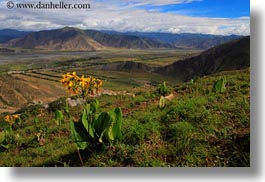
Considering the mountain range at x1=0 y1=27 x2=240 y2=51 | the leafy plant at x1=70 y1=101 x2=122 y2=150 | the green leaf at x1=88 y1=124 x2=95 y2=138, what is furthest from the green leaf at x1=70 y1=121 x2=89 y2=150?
the mountain range at x1=0 y1=27 x2=240 y2=51

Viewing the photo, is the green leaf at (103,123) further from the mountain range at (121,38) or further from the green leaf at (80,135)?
Answer: the mountain range at (121,38)

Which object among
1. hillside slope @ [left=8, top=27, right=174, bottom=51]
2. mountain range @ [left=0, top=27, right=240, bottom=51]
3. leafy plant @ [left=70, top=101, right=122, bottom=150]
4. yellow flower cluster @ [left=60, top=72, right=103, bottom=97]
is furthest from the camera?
hillside slope @ [left=8, top=27, right=174, bottom=51]

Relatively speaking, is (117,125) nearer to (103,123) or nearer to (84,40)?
(103,123)

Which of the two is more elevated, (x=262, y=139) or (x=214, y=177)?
(x=262, y=139)

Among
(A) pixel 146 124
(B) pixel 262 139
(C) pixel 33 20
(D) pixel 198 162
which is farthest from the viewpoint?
(C) pixel 33 20

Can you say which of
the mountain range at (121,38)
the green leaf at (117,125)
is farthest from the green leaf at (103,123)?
the mountain range at (121,38)

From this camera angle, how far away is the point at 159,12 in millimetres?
5613

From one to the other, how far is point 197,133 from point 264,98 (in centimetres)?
103

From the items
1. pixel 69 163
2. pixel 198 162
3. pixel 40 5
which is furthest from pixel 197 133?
pixel 40 5

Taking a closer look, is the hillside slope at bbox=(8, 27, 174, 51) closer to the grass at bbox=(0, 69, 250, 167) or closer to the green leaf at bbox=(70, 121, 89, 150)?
the grass at bbox=(0, 69, 250, 167)

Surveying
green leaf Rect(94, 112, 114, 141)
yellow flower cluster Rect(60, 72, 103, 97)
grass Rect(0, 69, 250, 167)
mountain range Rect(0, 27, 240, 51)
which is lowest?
grass Rect(0, 69, 250, 167)

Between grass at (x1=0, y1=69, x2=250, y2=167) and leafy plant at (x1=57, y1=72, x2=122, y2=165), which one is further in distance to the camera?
grass at (x1=0, y1=69, x2=250, y2=167)

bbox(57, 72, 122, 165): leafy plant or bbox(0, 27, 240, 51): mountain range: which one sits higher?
bbox(0, 27, 240, 51): mountain range

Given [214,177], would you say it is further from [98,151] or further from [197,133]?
[98,151]
